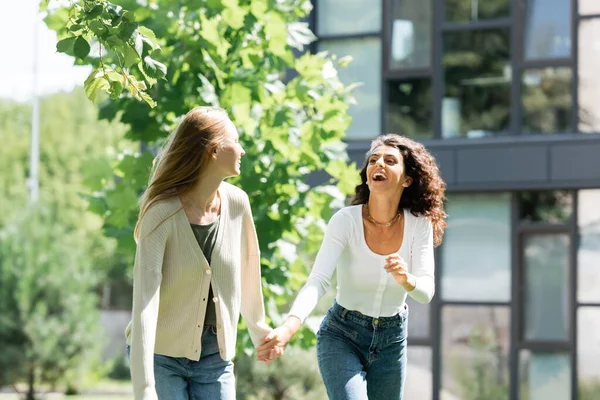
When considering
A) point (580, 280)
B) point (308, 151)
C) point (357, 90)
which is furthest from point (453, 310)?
point (308, 151)

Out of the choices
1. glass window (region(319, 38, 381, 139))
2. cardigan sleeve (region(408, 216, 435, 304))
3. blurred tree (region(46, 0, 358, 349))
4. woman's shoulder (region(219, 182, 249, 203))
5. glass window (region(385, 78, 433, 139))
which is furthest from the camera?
glass window (region(319, 38, 381, 139))

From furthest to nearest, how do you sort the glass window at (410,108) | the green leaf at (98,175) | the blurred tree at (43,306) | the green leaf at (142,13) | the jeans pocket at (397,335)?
the blurred tree at (43,306) < the glass window at (410,108) < the green leaf at (98,175) < the green leaf at (142,13) < the jeans pocket at (397,335)

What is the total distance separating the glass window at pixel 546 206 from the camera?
45.2ft

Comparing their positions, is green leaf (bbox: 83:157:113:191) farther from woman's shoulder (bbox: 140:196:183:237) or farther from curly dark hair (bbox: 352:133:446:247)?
woman's shoulder (bbox: 140:196:183:237)

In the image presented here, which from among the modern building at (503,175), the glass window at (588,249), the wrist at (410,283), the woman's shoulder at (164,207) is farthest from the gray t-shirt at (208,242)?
the glass window at (588,249)

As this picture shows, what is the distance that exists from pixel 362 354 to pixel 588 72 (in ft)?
30.3

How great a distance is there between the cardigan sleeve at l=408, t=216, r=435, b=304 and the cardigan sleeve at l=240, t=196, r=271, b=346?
27.3 inches

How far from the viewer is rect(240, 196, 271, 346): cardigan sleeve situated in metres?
5.14

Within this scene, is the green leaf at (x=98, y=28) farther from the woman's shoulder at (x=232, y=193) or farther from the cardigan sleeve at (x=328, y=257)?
the cardigan sleeve at (x=328, y=257)

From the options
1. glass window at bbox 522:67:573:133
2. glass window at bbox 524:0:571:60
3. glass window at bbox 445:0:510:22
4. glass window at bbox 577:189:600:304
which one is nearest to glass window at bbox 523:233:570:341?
glass window at bbox 577:189:600:304

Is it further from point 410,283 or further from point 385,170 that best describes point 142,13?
point 410,283

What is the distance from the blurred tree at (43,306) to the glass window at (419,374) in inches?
375

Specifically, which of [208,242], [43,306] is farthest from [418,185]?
[43,306]

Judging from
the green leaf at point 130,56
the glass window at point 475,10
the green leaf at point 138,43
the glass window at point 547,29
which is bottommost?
the green leaf at point 130,56
